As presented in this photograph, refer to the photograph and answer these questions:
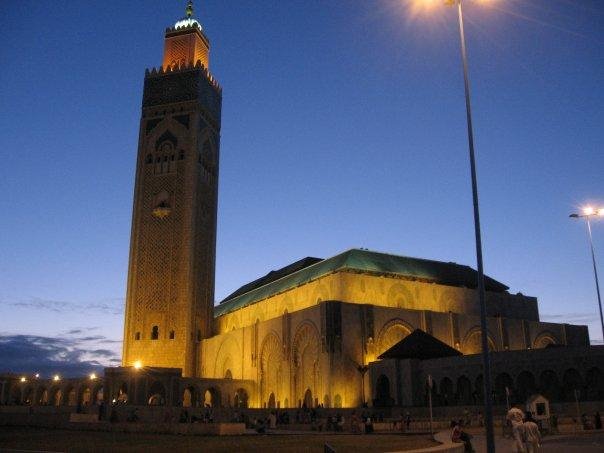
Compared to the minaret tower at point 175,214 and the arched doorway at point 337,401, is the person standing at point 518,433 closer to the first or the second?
the arched doorway at point 337,401

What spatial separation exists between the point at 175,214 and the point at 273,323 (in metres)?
15.3

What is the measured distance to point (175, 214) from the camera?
53500 millimetres

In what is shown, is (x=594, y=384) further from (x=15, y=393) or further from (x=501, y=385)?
(x=15, y=393)

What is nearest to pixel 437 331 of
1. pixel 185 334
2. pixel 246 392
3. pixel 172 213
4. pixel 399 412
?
pixel 399 412

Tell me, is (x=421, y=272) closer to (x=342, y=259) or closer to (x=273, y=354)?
(x=342, y=259)

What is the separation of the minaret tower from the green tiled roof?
6452mm

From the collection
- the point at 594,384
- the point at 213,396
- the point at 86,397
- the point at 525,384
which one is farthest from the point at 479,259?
the point at 86,397

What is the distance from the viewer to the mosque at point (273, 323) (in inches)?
1396

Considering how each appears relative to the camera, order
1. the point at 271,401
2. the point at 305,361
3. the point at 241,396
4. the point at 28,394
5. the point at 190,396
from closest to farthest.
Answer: the point at 305,361
the point at 271,401
the point at 241,396
the point at 190,396
the point at 28,394

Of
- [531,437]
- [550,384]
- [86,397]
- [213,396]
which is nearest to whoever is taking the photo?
[531,437]

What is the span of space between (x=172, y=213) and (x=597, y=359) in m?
35.7

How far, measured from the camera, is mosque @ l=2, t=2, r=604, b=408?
3547 centimetres

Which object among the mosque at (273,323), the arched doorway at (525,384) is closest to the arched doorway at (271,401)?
the mosque at (273,323)

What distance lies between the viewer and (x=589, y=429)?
818 inches
